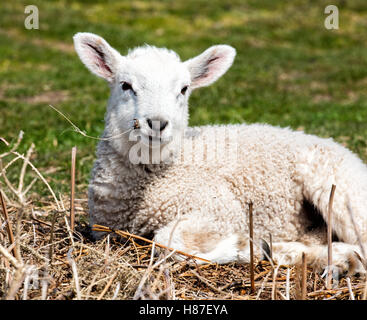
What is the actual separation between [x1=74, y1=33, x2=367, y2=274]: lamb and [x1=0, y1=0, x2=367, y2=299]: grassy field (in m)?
0.28

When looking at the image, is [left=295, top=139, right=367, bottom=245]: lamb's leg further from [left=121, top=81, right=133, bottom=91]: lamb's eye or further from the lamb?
[left=121, top=81, right=133, bottom=91]: lamb's eye

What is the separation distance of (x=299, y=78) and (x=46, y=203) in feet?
40.3

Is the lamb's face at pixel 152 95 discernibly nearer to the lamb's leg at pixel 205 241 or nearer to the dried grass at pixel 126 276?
the lamb's leg at pixel 205 241

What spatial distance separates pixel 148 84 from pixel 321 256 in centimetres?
182

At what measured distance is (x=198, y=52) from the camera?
62.0ft

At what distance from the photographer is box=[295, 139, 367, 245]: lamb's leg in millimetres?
3908

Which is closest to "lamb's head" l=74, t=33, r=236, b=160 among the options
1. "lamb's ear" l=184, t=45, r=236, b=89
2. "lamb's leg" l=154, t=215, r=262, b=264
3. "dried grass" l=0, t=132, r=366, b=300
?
"lamb's ear" l=184, t=45, r=236, b=89

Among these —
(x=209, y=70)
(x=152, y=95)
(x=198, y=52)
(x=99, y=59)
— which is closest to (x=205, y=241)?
(x=152, y=95)

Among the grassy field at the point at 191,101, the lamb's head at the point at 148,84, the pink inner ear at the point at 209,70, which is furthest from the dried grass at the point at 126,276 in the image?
the pink inner ear at the point at 209,70

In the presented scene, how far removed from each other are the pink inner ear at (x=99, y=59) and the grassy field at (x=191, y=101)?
4.27 feet

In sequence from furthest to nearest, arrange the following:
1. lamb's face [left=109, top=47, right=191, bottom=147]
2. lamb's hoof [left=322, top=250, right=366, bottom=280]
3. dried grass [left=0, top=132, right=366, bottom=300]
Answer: lamb's face [left=109, top=47, right=191, bottom=147] → lamb's hoof [left=322, top=250, right=366, bottom=280] → dried grass [left=0, top=132, right=366, bottom=300]

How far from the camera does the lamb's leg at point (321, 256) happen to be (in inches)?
140
